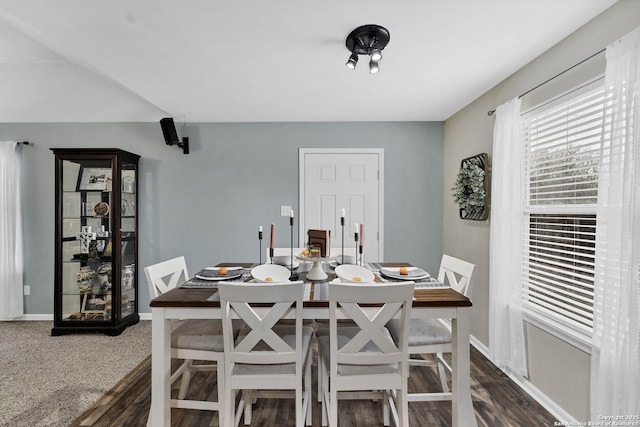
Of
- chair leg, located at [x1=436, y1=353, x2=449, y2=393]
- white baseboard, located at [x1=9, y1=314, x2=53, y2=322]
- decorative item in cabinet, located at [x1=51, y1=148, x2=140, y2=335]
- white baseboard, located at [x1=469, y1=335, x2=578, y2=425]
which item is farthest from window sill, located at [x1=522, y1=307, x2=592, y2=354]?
white baseboard, located at [x1=9, y1=314, x2=53, y2=322]

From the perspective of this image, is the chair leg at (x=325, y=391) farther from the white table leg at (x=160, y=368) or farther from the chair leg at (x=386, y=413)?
the white table leg at (x=160, y=368)

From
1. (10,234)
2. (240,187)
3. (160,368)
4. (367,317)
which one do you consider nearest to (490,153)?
(367,317)

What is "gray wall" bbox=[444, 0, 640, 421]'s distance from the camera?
1685mm

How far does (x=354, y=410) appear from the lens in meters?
1.99

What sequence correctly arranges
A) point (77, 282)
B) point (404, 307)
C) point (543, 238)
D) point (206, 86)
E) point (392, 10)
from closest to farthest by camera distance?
1. point (404, 307)
2. point (392, 10)
3. point (543, 238)
4. point (206, 86)
5. point (77, 282)

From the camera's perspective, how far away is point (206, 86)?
2.63 metres

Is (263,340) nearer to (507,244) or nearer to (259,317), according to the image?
(259,317)

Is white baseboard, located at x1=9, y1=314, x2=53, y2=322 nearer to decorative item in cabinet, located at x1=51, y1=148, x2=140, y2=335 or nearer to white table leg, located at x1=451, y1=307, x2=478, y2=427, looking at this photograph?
decorative item in cabinet, located at x1=51, y1=148, x2=140, y2=335

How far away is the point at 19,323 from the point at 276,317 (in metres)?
3.88

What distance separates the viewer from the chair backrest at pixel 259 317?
1.45 metres

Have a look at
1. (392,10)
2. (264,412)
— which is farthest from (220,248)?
(392,10)

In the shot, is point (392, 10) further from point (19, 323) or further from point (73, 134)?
point (19, 323)

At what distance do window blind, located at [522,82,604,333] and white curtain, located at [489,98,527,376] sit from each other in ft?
0.29

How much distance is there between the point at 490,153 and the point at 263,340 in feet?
8.03
